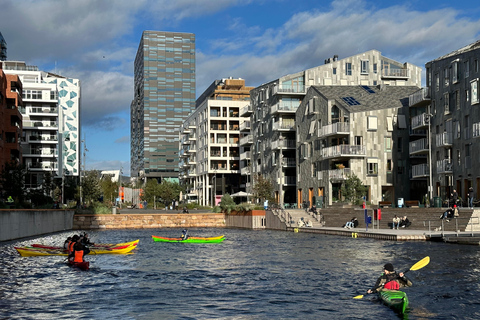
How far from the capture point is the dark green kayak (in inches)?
898

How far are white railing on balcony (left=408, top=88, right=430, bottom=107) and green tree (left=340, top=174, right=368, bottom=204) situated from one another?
12363mm

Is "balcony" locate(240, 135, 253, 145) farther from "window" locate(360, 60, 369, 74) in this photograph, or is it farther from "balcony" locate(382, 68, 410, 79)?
"balcony" locate(382, 68, 410, 79)

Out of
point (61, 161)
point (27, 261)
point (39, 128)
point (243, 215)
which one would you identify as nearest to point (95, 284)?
point (27, 261)

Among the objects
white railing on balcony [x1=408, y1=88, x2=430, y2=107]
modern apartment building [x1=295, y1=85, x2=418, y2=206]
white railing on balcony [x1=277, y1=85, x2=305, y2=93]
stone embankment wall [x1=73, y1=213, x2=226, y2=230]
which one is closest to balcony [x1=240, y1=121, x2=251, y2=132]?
white railing on balcony [x1=277, y1=85, x2=305, y2=93]

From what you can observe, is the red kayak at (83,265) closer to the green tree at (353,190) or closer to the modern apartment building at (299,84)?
the green tree at (353,190)

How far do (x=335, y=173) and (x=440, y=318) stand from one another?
59.5m

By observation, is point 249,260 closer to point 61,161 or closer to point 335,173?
point 335,173

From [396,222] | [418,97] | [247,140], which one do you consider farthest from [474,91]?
[247,140]

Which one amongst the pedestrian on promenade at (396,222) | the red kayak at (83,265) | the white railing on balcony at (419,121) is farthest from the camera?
the white railing on balcony at (419,121)

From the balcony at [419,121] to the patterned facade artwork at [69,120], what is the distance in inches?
3442

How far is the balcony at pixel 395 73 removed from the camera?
3895 inches

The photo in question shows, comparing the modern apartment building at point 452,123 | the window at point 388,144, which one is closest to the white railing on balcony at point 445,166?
the modern apartment building at point 452,123

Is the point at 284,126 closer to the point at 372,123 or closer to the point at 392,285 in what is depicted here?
the point at 372,123

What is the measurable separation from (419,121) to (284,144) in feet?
89.7
